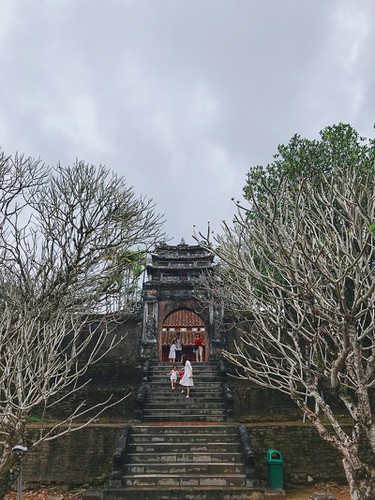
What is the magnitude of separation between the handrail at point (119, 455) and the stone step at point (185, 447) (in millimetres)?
252

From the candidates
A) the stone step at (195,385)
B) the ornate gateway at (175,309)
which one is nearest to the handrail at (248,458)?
the stone step at (195,385)

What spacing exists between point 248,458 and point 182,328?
11.4 m

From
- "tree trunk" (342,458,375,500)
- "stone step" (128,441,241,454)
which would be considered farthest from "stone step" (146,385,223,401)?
"tree trunk" (342,458,375,500)

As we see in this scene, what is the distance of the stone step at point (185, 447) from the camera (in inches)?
399

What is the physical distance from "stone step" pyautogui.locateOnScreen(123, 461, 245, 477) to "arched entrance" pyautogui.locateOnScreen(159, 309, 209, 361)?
34.0 ft

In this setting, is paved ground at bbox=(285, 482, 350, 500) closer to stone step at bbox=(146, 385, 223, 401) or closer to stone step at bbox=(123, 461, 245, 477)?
stone step at bbox=(123, 461, 245, 477)

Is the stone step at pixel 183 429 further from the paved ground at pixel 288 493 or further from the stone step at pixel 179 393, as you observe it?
the stone step at pixel 179 393

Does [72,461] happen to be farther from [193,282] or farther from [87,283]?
[193,282]

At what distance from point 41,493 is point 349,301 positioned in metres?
10.0

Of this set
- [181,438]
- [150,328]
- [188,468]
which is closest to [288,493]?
[188,468]

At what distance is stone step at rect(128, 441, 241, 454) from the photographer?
399 inches

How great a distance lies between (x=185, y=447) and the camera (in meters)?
10.3

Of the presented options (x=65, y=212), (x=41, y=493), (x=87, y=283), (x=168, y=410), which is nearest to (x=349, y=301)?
(x=168, y=410)

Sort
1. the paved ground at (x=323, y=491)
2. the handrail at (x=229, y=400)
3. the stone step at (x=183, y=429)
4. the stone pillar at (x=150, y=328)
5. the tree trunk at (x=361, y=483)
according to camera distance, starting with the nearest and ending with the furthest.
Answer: the tree trunk at (x=361, y=483), the paved ground at (x=323, y=491), the stone step at (x=183, y=429), the handrail at (x=229, y=400), the stone pillar at (x=150, y=328)
